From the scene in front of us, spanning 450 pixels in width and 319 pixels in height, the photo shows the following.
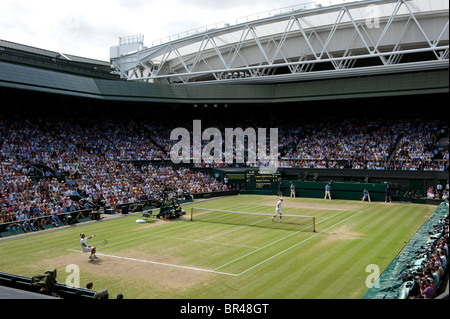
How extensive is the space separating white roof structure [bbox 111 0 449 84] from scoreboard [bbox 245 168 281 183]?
33.8 feet

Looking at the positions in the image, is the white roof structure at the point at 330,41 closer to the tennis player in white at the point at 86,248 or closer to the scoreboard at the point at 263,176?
the scoreboard at the point at 263,176

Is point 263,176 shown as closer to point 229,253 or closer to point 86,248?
point 229,253

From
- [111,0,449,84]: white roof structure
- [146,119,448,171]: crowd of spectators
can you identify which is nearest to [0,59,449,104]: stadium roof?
[111,0,449,84]: white roof structure

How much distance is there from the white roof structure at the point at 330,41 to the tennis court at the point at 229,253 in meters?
15.7

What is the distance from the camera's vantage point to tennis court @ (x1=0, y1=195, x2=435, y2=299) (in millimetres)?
14430

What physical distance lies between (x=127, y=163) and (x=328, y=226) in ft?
83.0

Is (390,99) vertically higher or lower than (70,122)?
higher

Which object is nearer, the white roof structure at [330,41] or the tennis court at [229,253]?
the tennis court at [229,253]

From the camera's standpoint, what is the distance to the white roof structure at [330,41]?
35.9 meters

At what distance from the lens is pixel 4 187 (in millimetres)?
30078

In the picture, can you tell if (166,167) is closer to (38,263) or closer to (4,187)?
(4,187)

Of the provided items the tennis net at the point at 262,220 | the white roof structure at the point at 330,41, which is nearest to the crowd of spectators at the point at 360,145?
the white roof structure at the point at 330,41

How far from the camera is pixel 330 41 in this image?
42.9 meters
